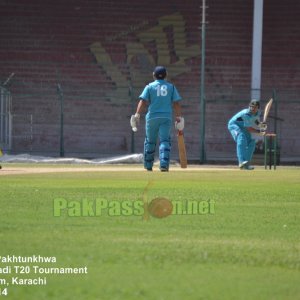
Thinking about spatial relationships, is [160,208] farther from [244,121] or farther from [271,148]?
[271,148]

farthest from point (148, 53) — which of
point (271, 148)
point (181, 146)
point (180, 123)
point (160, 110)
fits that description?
point (160, 110)

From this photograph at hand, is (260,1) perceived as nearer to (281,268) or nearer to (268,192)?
(268,192)

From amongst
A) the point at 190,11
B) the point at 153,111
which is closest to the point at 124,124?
the point at 190,11

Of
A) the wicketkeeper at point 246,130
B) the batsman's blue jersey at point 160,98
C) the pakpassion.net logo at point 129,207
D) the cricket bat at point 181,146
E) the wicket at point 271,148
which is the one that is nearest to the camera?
the pakpassion.net logo at point 129,207

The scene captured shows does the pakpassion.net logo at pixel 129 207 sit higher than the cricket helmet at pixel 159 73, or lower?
lower

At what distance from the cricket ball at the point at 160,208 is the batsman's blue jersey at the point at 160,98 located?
23.2 feet

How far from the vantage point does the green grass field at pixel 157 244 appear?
7562 mm

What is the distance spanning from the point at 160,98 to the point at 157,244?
10437 mm

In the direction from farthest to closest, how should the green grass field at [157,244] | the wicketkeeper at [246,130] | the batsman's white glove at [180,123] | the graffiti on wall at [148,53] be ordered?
the graffiti on wall at [148,53]
the wicketkeeper at [246,130]
the batsman's white glove at [180,123]
the green grass field at [157,244]

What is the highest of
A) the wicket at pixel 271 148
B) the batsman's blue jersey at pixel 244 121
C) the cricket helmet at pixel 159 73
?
the cricket helmet at pixel 159 73

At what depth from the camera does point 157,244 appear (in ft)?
31.7

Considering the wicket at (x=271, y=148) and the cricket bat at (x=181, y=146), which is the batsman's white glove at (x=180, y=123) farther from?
the wicket at (x=271, y=148)

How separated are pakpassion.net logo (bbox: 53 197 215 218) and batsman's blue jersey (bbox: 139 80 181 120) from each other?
6310mm

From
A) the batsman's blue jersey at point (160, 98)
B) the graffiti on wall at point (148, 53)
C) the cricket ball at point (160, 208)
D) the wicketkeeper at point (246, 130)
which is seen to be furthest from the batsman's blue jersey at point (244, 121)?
the graffiti on wall at point (148, 53)
